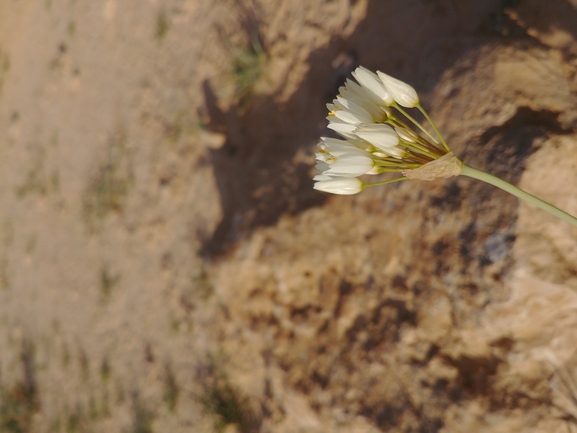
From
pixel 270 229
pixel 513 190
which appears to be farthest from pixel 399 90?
pixel 270 229

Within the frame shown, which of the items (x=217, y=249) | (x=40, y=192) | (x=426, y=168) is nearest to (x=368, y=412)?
(x=217, y=249)

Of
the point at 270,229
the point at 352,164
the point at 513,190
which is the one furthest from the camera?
the point at 270,229

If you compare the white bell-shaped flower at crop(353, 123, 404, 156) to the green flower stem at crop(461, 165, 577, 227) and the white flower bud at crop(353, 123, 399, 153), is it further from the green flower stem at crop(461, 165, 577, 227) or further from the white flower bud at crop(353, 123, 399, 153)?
the green flower stem at crop(461, 165, 577, 227)

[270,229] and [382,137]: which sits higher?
[382,137]

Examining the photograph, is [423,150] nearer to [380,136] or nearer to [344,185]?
[380,136]

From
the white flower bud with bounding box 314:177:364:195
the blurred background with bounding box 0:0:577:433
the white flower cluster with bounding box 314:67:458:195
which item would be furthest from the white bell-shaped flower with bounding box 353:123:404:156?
the blurred background with bounding box 0:0:577:433

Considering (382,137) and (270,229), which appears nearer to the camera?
(382,137)

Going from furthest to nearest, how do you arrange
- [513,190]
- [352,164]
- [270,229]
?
[270,229], [352,164], [513,190]

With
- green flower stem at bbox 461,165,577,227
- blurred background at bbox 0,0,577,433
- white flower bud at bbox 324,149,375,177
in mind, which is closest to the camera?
green flower stem at bbox 461,165,577,227
